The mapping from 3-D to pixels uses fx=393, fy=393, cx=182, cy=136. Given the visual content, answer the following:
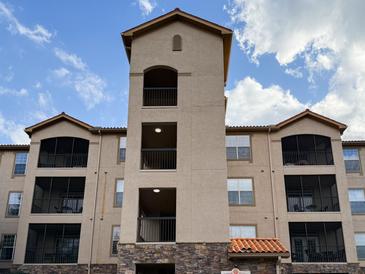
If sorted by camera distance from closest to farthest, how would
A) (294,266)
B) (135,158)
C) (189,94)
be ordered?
(135,158)
(189,94)
(294,266)

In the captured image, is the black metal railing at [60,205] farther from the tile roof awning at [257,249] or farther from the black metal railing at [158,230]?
the tile roof awning at [257,249]

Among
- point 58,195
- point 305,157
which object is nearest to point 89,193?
point 58,195

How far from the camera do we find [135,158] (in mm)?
17547

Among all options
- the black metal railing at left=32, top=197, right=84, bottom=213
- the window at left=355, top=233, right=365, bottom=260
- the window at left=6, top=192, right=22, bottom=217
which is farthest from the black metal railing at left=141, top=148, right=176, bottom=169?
the window at left=355, top=233, right=365, bottom=260

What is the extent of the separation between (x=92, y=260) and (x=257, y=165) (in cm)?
1256

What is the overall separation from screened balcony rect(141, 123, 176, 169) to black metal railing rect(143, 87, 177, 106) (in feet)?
5.36

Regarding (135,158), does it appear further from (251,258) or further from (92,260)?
(92,260)

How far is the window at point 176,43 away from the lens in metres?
19.6

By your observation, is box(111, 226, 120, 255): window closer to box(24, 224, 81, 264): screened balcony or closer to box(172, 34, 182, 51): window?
box(24, 224, 81, 264): screened balcony

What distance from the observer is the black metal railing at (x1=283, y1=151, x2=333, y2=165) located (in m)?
27.9

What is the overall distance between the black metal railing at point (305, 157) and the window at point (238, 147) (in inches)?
119

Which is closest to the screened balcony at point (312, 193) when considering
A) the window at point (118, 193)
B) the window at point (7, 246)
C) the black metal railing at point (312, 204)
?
the black metal railing at point (312, 204)

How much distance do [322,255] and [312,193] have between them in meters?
4.63

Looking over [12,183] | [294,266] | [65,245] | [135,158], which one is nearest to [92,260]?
[65,245]
